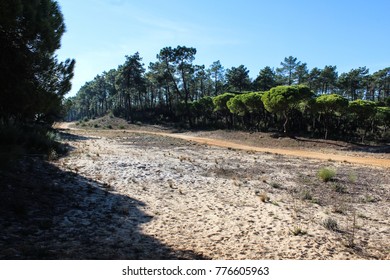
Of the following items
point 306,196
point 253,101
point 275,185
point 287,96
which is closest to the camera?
point 306,196

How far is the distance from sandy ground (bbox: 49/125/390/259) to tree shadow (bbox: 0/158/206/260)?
Result: 15cm

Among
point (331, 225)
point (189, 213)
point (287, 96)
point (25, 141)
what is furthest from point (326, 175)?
point (287, 96)

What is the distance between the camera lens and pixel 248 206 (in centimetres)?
986

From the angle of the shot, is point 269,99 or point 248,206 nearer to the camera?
point 248,206

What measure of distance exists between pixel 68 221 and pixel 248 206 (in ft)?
17.2

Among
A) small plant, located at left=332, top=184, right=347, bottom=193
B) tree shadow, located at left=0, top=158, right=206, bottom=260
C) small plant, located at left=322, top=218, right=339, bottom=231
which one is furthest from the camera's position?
small plant, located at left=332, top=184, right=347, bottom=193

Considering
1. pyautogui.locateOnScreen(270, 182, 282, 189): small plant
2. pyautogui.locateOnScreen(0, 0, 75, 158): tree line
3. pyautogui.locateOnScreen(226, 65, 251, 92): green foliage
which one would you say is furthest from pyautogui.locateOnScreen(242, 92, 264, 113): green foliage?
pyautogui.locateOnScreen(0, 0, 75, 158): tree line

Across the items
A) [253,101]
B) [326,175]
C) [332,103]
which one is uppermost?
[253,101]

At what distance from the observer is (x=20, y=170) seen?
10836mm

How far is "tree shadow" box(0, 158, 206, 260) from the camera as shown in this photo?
5.71 meters

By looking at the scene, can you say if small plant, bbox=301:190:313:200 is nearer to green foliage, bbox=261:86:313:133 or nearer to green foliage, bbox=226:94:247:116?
green foliage, bbox=261:86:313:133

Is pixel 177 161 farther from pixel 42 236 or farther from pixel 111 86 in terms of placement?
pixel 111 86

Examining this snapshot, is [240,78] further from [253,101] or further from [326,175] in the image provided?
[326,175]
